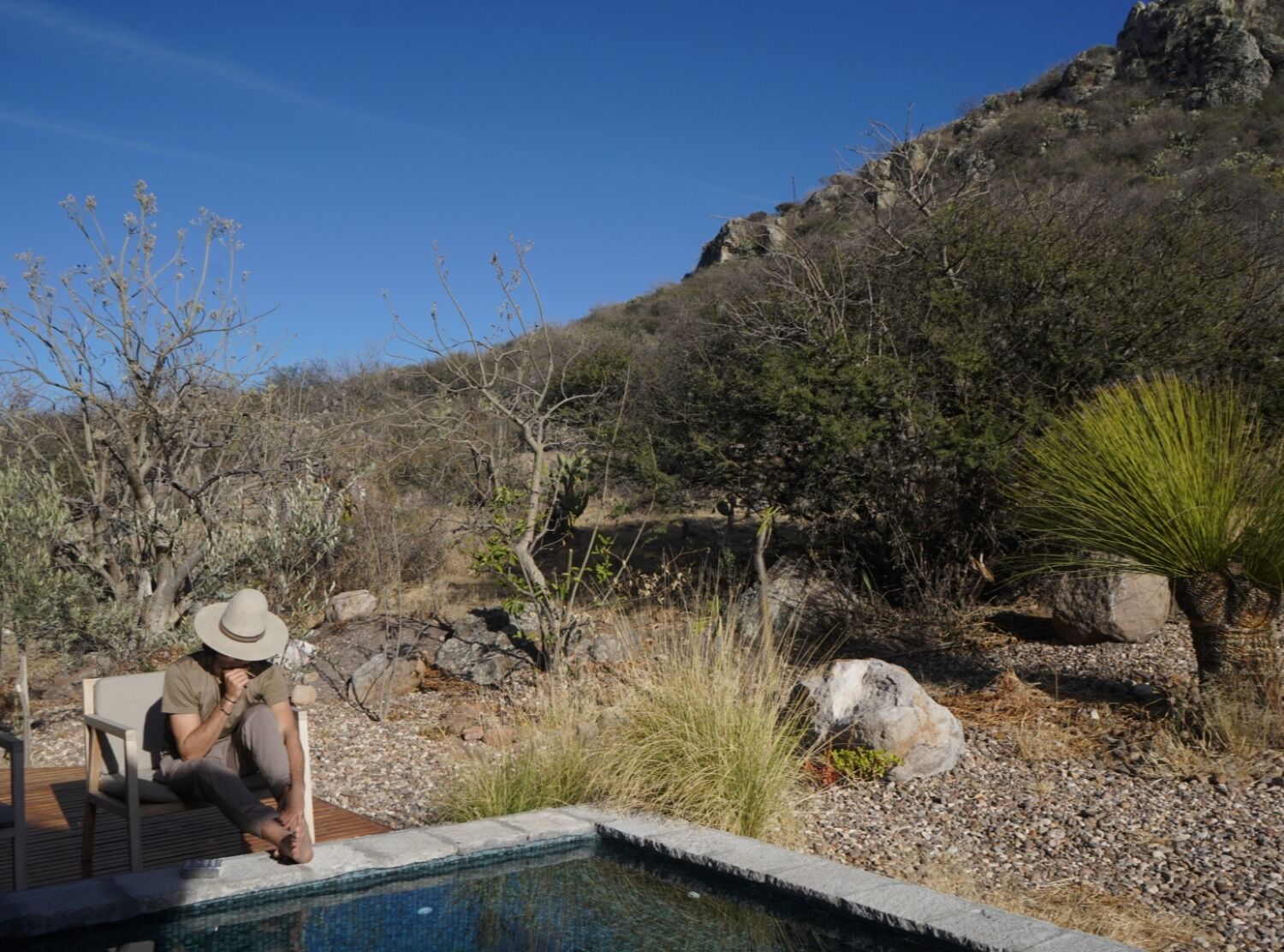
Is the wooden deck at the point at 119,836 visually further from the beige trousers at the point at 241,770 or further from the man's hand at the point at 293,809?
the man's hand at the point at 293,809

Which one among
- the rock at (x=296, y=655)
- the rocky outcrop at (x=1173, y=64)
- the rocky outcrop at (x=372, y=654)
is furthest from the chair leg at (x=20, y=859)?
the rocky outcrop at (x=1173, y=64)

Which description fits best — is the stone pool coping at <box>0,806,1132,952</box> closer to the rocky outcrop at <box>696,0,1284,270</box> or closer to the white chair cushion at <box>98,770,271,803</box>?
the white chair cushion at <box>98,770,271,803</box>

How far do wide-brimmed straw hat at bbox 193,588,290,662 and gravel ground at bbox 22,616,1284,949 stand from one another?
1.16 metres

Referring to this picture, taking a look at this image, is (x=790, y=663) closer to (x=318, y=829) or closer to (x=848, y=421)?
(x=848, y=421)

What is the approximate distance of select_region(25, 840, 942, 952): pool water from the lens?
3.19m

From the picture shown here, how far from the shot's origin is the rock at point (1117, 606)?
6844 millimetres

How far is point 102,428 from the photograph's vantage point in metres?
6.96

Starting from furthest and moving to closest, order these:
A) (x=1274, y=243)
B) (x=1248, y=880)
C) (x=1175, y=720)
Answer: (x=1274, y=243), (x=1175, y=720), (x=1248, y=880)

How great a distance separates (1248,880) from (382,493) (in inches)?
354

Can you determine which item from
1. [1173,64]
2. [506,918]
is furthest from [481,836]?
[1173,64]

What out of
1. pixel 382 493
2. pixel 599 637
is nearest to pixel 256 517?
pixel 599 637

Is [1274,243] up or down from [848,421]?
up

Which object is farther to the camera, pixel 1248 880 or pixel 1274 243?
pixel 1274 243

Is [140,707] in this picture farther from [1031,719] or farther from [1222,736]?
[1222,736]
